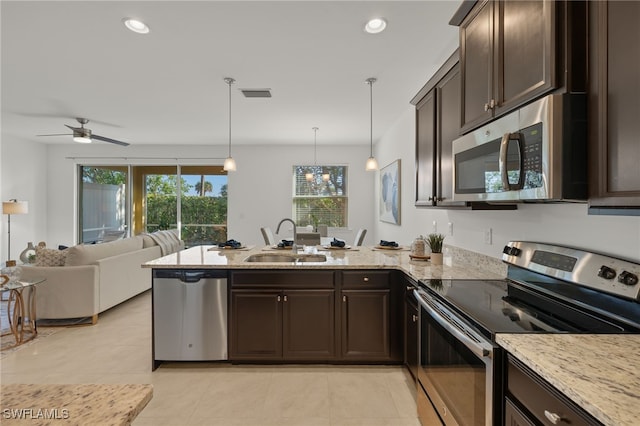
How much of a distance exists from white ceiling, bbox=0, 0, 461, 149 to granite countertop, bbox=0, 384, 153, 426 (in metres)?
2.27

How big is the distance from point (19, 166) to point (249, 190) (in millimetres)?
4365

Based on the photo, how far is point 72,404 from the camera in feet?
2.20

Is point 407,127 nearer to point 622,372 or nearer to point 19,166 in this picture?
point 622,372

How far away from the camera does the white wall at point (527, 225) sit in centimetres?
131

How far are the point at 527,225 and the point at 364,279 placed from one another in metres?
1.23

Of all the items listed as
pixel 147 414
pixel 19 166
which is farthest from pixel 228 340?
pixel 19 166

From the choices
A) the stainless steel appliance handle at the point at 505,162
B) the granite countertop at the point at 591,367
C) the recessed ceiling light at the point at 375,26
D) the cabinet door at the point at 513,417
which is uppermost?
the recessed ceiling light at the point at 375,26

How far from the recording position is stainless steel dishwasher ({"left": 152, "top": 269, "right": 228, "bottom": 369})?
8.51 feet

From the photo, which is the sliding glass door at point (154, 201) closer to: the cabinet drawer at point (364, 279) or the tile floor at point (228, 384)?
the tile floor at point (228, 384)

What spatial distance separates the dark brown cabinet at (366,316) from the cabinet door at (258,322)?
0.55m

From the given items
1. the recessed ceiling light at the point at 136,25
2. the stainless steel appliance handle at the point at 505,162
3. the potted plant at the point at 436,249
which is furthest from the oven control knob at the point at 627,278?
the recessed ceiling light at the point at 136,25

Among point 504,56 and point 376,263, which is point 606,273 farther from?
point 376,263

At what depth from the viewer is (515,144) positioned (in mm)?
1316

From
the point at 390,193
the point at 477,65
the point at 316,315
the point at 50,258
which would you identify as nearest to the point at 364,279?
the point at 316,315
